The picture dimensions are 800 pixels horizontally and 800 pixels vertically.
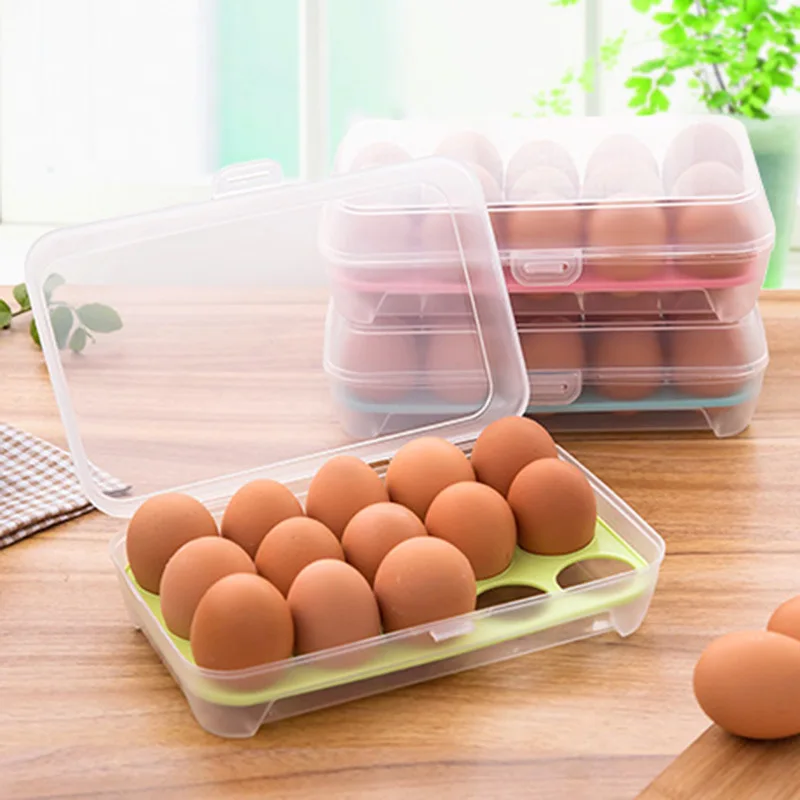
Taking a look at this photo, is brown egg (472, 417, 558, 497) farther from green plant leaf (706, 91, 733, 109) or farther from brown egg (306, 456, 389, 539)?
green plant leaf (706, 91, 733, 109)

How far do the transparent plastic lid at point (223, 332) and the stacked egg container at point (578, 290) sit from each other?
2 cm

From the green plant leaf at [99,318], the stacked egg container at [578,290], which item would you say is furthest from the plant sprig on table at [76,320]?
the stacked egg container at [578,290]

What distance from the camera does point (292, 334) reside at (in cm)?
121

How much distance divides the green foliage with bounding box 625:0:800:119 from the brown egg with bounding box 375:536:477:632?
41.3 inches

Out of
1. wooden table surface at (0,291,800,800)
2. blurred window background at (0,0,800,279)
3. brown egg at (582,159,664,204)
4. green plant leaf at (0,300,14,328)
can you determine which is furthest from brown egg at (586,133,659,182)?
blurred window background at (0,0,800,279)

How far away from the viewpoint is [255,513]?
3.10ft

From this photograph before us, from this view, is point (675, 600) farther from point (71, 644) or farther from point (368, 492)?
point (71, 644)

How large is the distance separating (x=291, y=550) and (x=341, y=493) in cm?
9

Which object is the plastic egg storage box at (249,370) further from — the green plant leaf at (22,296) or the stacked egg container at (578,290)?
the green plant leaf at (22,296)

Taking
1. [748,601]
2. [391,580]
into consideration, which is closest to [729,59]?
[748,601]

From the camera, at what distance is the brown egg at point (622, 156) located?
1279 mm

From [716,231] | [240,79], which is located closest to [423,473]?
[716,231]

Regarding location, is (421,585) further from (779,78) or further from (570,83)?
(570,83)

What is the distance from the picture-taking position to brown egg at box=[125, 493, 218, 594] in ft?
3.03
